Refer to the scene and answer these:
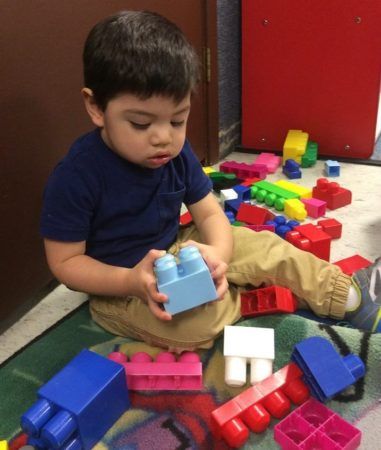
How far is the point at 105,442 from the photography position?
2.24 ft

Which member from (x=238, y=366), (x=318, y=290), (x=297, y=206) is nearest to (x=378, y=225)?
(x=297, y=206)

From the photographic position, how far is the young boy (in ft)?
2.19

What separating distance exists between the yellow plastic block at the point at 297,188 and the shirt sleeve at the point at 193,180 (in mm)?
483

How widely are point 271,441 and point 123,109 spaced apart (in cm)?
49

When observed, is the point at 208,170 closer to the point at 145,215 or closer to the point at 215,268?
the point at 145,215

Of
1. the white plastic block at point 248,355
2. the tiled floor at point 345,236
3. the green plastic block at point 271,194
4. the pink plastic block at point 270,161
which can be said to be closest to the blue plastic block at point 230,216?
the green plastic block at point 271,194

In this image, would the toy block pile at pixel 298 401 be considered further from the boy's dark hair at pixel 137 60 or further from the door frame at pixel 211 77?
the door frame at pixel 211 77

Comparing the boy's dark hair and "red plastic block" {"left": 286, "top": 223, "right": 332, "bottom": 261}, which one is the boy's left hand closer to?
the boy's dark hair

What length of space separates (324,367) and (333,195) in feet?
2.13

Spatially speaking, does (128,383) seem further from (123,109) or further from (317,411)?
(123,109)

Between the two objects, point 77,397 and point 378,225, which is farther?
point 378,225

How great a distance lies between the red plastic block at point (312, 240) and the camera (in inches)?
40.4

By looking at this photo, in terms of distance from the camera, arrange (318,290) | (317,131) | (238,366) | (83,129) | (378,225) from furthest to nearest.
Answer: (317,131) → (378,225) → (83,129) → (318,290) → (238,366)

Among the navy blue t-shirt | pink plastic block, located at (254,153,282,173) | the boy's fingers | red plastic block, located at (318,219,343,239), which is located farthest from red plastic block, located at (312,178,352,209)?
the boy's fingers
